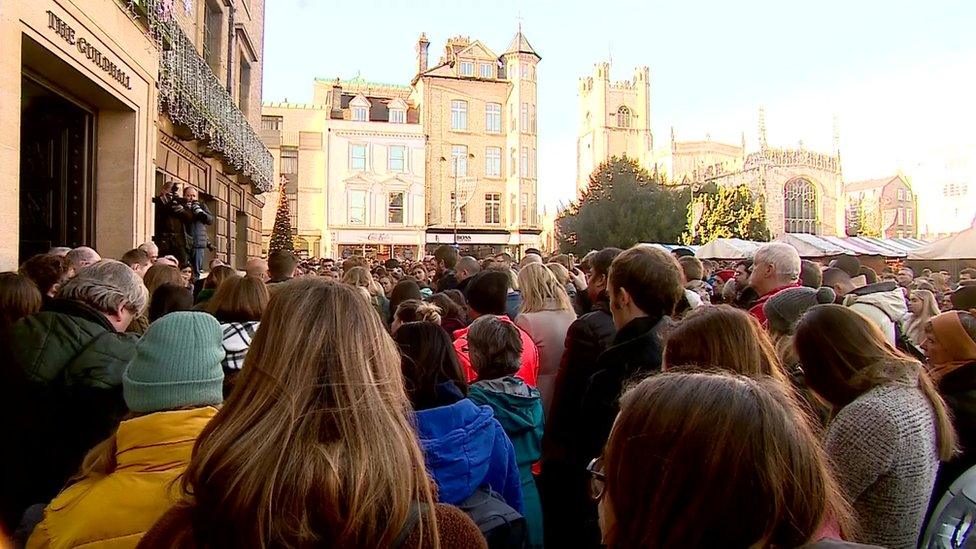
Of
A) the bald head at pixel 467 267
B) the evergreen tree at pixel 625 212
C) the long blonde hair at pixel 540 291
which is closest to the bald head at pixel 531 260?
the long blonde hair at pixel 540 291

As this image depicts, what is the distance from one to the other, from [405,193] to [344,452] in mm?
46160

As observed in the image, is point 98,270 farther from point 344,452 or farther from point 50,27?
point 50,27

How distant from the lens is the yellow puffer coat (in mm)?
1868

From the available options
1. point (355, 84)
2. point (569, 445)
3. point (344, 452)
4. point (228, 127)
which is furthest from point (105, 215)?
point (355, 84)

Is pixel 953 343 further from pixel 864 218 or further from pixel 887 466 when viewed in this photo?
pixel 864 218

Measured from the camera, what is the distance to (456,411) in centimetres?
258

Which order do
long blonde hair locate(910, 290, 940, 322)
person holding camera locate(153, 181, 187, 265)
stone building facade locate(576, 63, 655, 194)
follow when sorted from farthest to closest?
stone building facade locate(576, 63, 655, 194) → person holding camera locate(153, 181, 187, 265) → long blonde hair locate(910, 290, 940, 322)

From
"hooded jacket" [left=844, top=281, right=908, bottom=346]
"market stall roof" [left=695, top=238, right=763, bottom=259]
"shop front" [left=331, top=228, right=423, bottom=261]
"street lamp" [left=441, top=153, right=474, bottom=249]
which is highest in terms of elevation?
"street lamp" [left=441, top=153, right=474, bottom=249]

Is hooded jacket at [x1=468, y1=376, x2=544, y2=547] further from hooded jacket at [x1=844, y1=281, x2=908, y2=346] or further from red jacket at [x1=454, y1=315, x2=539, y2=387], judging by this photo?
hooded jacket at [x1=844, y1=281, x2=908, y2=346]

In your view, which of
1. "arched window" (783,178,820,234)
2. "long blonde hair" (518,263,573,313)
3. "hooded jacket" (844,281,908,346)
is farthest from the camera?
"arched window" (783,178,820,234)

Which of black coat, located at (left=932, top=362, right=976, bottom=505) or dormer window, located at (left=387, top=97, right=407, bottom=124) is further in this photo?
dormer window, located at (left=387, top=97, right=407, bottom=124)

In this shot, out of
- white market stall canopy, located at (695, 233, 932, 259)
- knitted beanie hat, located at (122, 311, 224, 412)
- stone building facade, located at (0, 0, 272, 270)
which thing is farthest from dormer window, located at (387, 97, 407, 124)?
knitted beanie hat, located at (122, 311, 224, 412)

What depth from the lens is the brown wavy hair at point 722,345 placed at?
2.70 metres

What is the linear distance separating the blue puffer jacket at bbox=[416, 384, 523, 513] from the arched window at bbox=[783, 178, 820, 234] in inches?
3001
